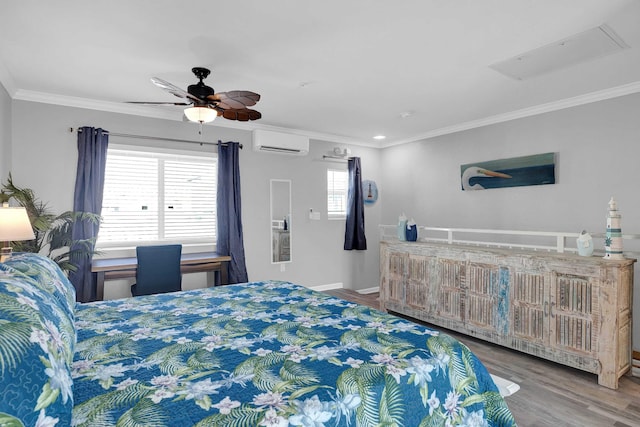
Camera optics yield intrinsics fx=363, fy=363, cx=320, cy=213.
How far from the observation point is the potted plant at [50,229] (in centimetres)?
318

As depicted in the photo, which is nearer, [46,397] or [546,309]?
[46,397]

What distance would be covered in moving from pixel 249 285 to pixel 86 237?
2150 mm

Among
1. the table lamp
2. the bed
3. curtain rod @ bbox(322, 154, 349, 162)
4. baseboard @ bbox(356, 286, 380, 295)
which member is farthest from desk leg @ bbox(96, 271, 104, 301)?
baseboard @ bbox(356, 286, 380, 295)

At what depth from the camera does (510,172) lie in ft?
14.7

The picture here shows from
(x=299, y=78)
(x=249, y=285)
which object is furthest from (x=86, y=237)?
(x=299, y=78)

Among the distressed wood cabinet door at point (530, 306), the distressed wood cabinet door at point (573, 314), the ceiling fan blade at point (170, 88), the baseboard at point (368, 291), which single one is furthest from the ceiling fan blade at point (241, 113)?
the baseboard at point (368, 291)

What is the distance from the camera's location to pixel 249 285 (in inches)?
120

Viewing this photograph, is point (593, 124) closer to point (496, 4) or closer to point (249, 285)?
point (496, 4)

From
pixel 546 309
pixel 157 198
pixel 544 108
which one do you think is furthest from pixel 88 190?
pixel 544 108

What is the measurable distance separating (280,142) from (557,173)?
3.43 m

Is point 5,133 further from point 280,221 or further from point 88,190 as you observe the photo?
point 280,221

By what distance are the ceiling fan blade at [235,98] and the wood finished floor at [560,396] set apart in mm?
2892

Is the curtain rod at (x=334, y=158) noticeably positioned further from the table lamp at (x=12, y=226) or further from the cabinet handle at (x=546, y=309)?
the table lamp at (x=12, y=226)

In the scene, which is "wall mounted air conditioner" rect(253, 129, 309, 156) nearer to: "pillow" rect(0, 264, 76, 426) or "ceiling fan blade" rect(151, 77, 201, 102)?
"ceiling fan blade" rect(151, 77, 201, 102)
